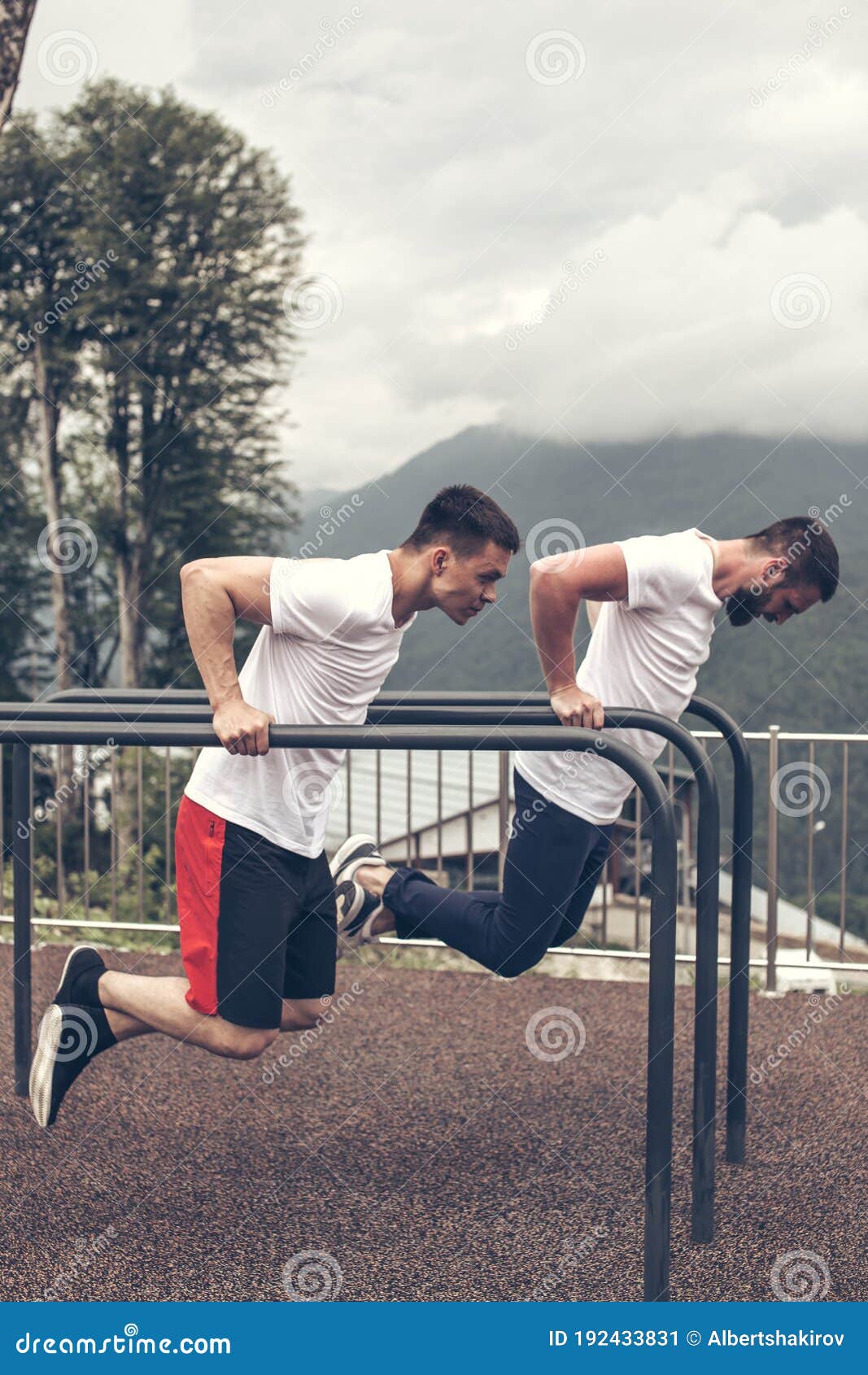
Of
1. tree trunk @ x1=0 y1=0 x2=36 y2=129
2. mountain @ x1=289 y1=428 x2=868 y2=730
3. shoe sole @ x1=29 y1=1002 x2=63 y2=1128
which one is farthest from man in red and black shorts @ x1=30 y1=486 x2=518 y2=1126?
mountain @ x1=289 y1=428 x2=868 y2=730

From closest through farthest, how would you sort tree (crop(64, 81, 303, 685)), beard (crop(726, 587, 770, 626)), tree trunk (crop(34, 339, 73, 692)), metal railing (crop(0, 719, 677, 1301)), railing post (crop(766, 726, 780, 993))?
metal railing (crop(0, 719, 677, 1301))
beard (crop(726, 587, 770, 626))
railing post (crop(766, 726, 780, 993))
tree trunk (crop(34, 339, 73, 692))
tree (crop(64, 81, 303, 685))

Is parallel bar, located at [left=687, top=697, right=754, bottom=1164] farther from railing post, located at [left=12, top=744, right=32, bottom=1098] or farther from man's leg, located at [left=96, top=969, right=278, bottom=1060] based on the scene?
railing post, located at [left=12, top=744, right=32, bottom=1098]

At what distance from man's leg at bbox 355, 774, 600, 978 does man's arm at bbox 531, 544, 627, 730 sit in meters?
0.32

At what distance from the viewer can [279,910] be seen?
276 cm

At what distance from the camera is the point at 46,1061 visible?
2.98m

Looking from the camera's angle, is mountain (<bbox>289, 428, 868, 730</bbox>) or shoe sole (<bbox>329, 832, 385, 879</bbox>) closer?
shoe sole (<bbox>329, 832, 385, 879</bbox>)

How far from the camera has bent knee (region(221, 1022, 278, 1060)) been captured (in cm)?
281

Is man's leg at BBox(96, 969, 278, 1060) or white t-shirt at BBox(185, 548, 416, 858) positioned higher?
white t-shirt at BBox(185, 548, 416, 858)

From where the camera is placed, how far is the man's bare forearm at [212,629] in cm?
257

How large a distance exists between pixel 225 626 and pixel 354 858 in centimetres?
107

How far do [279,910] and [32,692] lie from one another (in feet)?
84.7

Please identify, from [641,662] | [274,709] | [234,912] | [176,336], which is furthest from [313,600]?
[176,336]

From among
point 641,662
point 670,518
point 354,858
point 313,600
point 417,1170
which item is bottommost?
point 417,1170

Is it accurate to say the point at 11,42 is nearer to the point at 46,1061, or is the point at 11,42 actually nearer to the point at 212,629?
the point at 212,629
